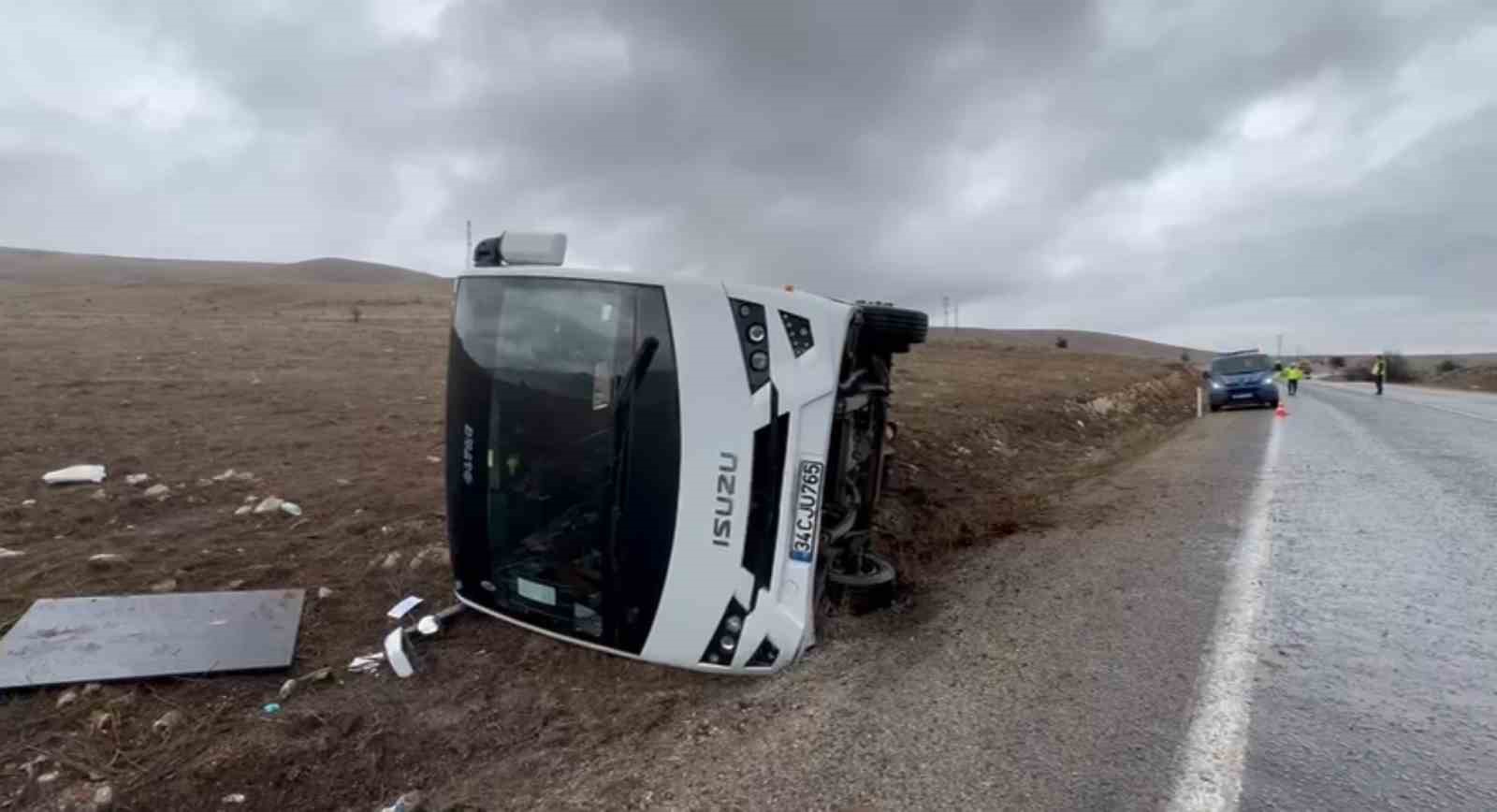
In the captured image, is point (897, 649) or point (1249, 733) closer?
point (1249, 733)

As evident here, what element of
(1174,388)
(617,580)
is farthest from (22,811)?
(1174,388)

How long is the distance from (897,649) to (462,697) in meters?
1.97

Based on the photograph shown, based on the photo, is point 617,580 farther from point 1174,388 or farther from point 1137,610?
point 1174,388

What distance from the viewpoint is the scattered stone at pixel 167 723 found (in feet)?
10.3

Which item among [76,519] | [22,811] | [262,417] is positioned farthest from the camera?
[262,417]

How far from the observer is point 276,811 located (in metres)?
2.79

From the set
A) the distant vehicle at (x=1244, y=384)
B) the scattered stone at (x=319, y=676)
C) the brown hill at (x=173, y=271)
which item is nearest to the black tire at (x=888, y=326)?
the scattered stone at (x=319, y=676)

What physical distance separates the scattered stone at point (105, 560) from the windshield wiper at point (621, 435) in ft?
11.2

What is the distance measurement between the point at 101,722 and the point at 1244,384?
22.6 metres

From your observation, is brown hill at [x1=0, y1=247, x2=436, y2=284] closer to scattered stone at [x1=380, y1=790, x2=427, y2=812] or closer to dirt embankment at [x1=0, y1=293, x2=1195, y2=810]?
dirt embankment at [x1=0, y1=293, x2=1195, y2=810]

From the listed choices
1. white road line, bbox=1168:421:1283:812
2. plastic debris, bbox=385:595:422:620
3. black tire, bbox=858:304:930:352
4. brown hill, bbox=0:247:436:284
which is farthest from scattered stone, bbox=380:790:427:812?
brown hill, bbox=0:247:436:284

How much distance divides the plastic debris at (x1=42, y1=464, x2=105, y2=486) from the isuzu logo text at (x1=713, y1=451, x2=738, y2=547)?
5972 millimetres

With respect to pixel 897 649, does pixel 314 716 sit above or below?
below

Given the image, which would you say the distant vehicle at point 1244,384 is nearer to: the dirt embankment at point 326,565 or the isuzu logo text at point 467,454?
the dirt embankment at point 326,565
